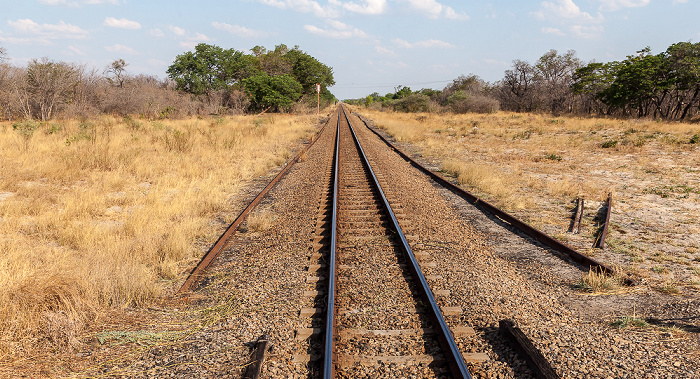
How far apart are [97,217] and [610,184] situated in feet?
42.5

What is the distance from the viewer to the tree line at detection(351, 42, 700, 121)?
3247 cm

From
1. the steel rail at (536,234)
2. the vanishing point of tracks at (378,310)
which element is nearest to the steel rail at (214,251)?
the vanishing point of tracks at (378,310)

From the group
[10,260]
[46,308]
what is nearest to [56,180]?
[10,260]

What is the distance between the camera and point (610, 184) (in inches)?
458

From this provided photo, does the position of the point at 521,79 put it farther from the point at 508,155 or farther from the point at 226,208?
the point at 226,208

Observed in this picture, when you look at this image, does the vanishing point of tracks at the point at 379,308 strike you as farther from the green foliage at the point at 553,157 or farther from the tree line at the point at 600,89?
the tree line at the point at 600,89

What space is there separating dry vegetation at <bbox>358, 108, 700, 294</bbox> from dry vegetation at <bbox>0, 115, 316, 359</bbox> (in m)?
6.39

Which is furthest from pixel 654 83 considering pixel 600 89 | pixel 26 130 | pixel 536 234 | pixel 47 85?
pixel 47 85

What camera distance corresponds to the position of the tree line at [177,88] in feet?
81.9

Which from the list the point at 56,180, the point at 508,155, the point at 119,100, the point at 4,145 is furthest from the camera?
the point at 119,100

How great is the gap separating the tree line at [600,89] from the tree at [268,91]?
708 inches

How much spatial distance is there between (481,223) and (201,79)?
44496 millimetres

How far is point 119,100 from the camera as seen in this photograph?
32.0m

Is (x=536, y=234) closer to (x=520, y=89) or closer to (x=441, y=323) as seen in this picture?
(x=441, y=323)
